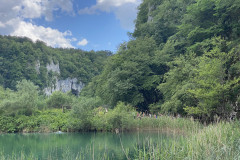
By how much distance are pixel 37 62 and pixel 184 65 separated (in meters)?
54.9

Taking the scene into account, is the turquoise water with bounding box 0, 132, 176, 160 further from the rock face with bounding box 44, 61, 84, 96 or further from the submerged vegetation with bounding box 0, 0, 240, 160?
the rock face with bounding box 44, 61, 84, 96

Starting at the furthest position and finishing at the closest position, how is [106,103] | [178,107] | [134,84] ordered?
[106,103] → [134,84] → [178,107]

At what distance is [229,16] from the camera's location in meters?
20.8

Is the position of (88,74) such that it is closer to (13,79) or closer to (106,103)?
(13,79)

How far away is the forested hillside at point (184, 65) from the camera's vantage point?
13766mm

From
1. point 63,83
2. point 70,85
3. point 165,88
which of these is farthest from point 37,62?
point 165,88

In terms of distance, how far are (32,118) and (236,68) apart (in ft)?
56.6

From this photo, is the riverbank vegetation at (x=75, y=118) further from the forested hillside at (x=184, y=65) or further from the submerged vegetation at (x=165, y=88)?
the forested hillside at (x=184, y=65)

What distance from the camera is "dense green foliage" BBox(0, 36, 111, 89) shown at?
188 feet

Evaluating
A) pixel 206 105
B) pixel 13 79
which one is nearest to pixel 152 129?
pixel 206 105

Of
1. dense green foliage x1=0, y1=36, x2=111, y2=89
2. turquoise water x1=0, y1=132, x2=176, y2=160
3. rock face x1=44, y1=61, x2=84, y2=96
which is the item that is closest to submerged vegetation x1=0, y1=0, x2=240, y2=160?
turquoise water x1=0, y1=132, x2=176, y2=160

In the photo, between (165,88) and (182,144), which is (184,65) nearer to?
(165,88)

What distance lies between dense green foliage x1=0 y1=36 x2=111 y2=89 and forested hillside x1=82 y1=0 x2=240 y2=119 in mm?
35120

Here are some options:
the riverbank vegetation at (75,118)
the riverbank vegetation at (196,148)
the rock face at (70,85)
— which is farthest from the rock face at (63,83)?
the riverbank vegetation at (196,148)
